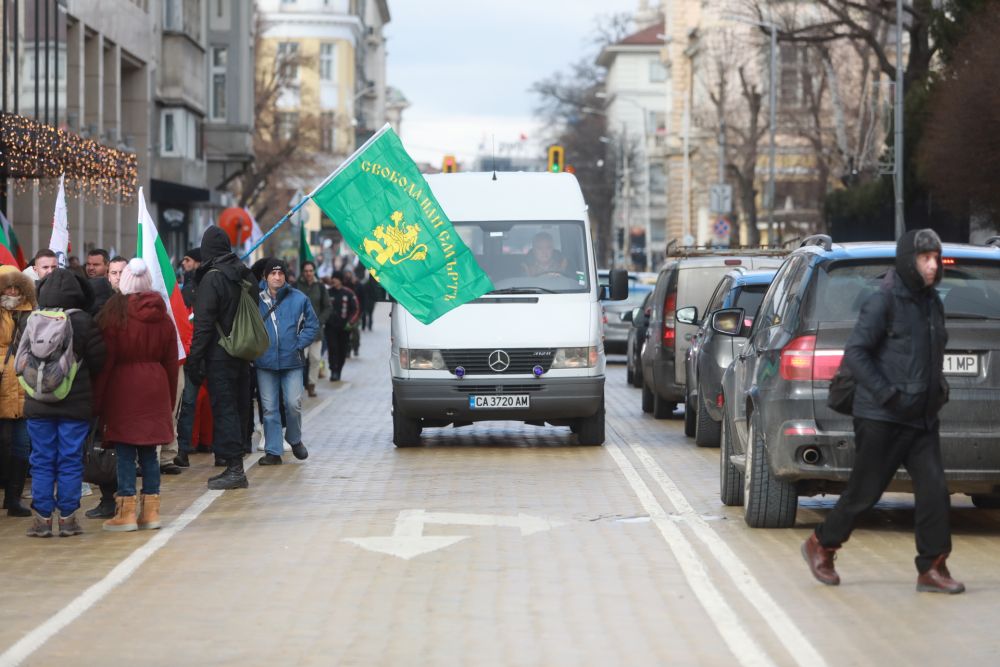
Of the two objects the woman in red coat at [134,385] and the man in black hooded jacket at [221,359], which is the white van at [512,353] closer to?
the man in black hooded jacket at [221,359]

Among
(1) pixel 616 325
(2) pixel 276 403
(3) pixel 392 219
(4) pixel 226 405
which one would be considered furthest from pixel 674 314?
(1) pixel 616 325

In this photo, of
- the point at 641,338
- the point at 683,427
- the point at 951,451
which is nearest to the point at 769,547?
the point at 951,451

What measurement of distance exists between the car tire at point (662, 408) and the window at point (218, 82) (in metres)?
37.3

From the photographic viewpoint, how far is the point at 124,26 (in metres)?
44.2

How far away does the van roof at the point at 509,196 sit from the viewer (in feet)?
64.2

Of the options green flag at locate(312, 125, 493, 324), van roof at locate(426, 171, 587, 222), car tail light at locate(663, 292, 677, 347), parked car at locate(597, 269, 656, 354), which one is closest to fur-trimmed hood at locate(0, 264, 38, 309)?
green flag at locate(312, 125, 493, 324)

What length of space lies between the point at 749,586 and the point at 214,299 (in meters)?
6.31

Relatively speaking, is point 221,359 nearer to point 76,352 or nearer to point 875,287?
point 76,352

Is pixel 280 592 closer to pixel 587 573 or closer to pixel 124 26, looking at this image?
pixel 587 573

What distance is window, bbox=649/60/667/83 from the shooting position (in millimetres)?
146000

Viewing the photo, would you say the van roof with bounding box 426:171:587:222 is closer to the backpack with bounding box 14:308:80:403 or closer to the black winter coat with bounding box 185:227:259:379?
the black winter coat with bounding box 185:227:259:379

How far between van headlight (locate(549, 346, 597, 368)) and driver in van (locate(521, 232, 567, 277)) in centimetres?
95

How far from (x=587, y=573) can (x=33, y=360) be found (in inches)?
146

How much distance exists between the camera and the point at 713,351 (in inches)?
711
